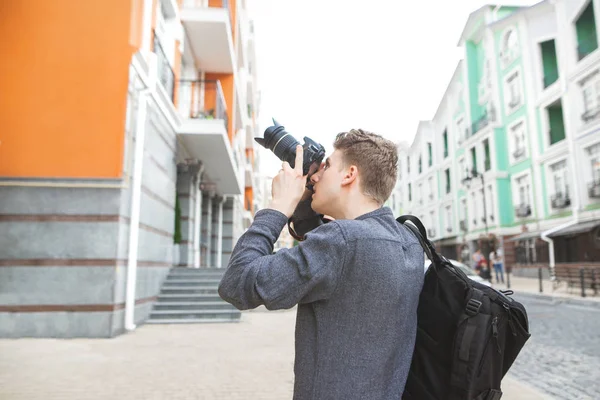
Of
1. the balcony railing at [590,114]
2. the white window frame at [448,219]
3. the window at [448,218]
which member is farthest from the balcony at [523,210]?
the window at [448,218]

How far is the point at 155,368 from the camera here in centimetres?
505

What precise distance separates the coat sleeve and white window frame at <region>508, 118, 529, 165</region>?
1175 inches

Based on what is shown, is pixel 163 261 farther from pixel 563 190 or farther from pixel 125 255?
pixel 563 190

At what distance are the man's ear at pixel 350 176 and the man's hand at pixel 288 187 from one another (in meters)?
0.13

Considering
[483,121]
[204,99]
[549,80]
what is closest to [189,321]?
[204,99]

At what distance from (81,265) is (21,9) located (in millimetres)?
4199

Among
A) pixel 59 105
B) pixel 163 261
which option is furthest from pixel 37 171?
pixel 163 261

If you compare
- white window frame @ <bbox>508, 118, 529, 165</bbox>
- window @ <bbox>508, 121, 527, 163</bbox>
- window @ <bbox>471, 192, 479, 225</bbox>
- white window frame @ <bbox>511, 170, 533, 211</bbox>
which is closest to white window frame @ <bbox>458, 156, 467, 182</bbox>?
window @ <bbox>471, 192, 479, 225</bbox>

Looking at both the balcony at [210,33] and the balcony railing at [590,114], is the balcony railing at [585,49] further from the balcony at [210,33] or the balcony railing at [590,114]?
the balcony at [210,33]

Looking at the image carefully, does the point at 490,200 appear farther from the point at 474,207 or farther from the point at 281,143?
the point at 281,143

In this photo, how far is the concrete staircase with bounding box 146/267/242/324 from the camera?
9.16 metres

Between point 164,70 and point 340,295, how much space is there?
32.2ft

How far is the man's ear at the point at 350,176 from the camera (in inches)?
59.3

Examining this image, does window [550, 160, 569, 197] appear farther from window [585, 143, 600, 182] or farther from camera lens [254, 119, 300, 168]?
camera lens [254, 119, 300, 168]
